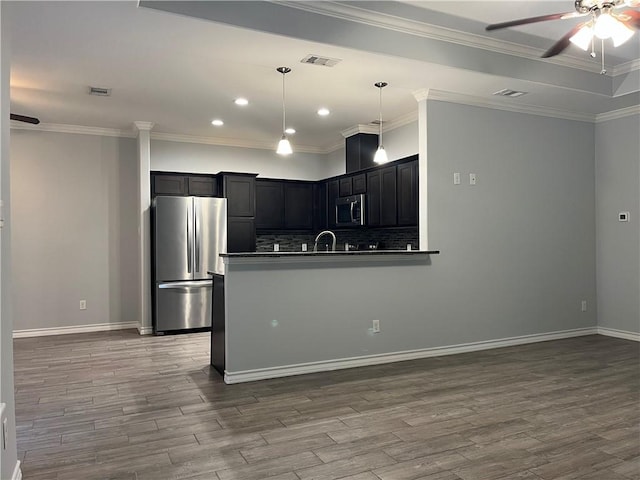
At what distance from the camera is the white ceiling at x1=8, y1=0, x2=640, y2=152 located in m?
3.30

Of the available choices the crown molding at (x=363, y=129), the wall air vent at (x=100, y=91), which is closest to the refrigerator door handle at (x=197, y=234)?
the wall air vent at (x=100, y=91)

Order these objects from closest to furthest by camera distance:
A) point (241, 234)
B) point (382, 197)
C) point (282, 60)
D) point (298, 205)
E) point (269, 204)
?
point (282, 60)
point (382, 197)
point (241, 234)
point (269, 204)
point (298, 205)

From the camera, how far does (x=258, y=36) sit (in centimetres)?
340

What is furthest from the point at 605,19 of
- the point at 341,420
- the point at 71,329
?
the point at 71,329

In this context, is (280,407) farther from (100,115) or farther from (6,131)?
(100,115)

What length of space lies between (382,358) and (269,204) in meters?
3.53

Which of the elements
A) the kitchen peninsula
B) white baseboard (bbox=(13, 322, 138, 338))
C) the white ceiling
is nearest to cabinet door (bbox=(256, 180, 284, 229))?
the white ceiling

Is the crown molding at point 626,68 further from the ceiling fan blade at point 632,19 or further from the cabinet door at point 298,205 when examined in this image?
the cabinet door at point 298,205

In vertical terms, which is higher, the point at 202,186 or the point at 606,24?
the point at 606,24

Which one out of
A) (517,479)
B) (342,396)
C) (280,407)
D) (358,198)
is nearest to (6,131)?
(280,407)

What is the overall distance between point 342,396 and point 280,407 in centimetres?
49

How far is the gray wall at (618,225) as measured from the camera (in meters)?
5.36

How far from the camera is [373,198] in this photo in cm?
609

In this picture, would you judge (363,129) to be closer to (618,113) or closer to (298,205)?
(298,205)
